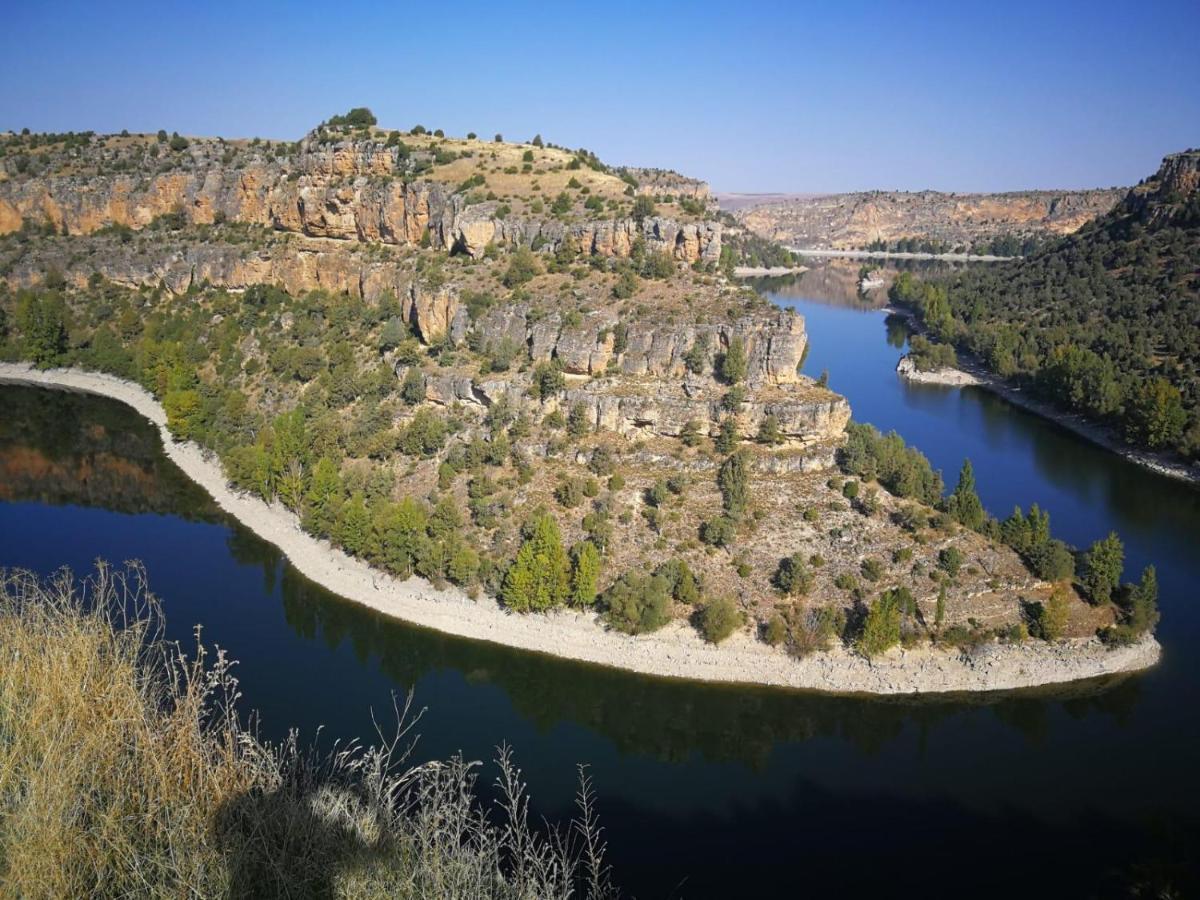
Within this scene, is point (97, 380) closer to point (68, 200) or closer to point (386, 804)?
point (68, 200)

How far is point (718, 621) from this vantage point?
29.8 m

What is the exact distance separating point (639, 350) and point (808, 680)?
1953 centimetres

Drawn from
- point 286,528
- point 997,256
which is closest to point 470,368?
point 286,528

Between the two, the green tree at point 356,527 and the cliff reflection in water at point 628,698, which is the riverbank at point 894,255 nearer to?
the cliff reflection in water at point 628,698

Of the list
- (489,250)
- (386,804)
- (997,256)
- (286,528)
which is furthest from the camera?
(997,256)

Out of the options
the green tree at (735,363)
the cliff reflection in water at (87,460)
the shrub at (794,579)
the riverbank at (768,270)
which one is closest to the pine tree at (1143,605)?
the shrub at (794,579)

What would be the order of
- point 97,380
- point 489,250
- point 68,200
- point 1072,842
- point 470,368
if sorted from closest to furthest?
point 1072,842 < point 470,368 < point 489,250 < point 97,380 < point 68,200

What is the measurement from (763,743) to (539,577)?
34.5 feet

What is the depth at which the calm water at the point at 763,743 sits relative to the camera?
21.7 metres

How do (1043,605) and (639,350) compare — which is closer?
(1043,605)

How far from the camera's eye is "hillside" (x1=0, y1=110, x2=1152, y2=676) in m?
31.7

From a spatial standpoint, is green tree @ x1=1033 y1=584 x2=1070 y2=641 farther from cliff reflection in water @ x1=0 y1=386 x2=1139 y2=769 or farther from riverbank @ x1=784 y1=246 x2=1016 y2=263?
riverbank @ x1=784 y1=246 x2=1016 y2=263

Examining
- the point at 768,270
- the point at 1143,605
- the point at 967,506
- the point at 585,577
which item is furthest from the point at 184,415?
the point at 768,270

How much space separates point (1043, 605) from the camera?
1176 inches
